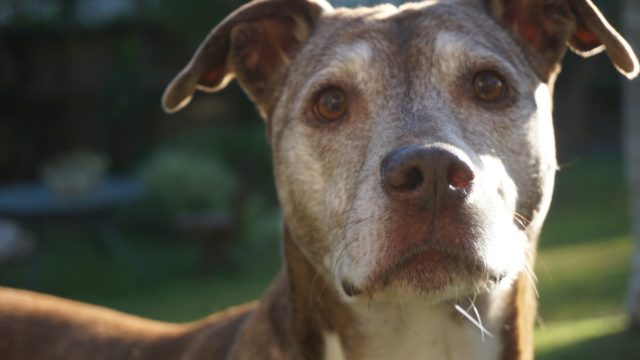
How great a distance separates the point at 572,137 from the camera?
797 inches

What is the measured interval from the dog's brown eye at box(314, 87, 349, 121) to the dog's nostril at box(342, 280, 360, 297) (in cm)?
61

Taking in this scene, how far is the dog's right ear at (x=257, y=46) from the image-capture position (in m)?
3.91

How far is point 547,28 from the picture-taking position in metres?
3.85

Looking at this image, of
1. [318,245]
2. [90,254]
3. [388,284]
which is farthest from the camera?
[90,254]

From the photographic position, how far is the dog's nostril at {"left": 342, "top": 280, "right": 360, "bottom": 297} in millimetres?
3214

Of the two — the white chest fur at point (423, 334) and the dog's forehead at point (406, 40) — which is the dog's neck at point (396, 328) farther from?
the dog's forehead at point (406, 40)

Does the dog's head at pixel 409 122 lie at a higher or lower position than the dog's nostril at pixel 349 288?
higher

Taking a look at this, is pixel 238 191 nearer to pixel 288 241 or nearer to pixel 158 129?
pixel 158 129

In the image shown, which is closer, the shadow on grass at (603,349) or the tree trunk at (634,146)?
the shadow on grass at (603,349)

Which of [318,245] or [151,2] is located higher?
[318,245]

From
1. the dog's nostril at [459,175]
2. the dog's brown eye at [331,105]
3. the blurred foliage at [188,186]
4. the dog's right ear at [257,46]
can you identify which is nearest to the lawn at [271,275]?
the blurred foliage at [188,186]

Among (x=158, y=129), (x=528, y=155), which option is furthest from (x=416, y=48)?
(x=158, y=129)

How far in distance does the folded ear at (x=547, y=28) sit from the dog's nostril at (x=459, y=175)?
0.90 metres

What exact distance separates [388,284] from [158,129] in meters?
14.4
